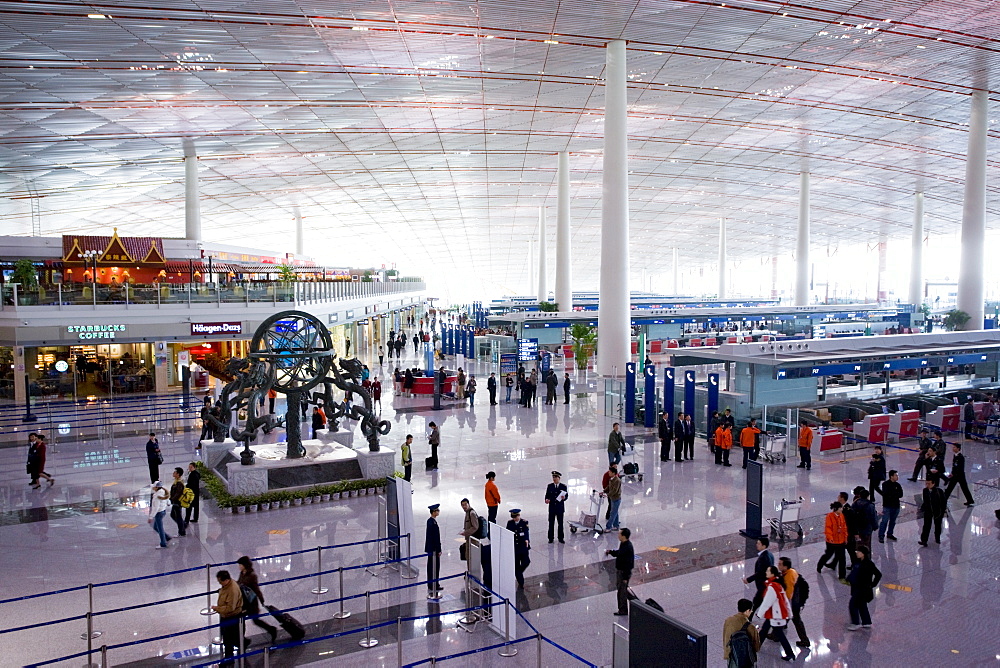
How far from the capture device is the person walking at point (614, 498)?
11.0 m

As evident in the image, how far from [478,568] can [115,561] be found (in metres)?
5.43

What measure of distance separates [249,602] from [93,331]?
66.0ft

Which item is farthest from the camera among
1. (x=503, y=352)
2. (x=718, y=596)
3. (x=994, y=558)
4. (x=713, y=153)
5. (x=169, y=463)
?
(x=713, y=153)

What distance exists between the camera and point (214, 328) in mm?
25453

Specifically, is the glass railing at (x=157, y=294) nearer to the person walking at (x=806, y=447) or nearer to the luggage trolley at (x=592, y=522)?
the luggage trolley at (x=592, y=522)

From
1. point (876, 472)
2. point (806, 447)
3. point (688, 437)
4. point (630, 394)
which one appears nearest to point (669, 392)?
point (630, 394)

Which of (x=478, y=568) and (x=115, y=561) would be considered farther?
(x=115, y=561)

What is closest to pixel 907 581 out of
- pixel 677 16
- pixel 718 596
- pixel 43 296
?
pixel 718 596

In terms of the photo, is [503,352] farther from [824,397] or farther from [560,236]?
[824,397]

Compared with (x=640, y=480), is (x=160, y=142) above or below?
above

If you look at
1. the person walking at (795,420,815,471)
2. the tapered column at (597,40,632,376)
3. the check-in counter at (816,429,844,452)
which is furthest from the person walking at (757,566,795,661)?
the tapered column at (597,40,632,376)

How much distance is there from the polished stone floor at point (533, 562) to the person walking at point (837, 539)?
204 millimetres

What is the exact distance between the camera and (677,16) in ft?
75.8

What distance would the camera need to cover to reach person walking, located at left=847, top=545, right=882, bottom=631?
25.0 ft
